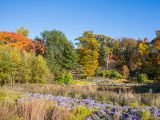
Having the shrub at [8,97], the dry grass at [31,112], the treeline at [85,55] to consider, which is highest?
the treeline at [85,55]

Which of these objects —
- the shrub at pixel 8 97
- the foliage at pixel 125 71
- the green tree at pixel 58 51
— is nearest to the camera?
the shrub at pixel 8 97

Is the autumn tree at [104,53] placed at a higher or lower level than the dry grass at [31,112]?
higher

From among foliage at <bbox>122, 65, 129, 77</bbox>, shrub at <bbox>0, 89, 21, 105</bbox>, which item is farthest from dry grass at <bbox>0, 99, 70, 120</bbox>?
foliage at <bbox>122, 65, 129, 77</bbox>

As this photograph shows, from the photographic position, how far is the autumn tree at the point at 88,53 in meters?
49.6

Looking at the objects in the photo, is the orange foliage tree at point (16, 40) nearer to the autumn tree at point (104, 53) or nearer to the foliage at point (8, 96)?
the autumn tree at point (104, 53)

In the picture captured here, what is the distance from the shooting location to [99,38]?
219 feet

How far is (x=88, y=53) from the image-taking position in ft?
166

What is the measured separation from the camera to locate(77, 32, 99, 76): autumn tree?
49.6m

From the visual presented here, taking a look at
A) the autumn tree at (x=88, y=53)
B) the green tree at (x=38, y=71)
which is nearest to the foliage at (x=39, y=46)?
the autumn tree at (x=88, y=53)

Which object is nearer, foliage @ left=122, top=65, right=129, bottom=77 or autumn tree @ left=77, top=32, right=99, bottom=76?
autumn tree @ left=77, top=32, right=99, bottom=76

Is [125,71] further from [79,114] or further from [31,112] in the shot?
[31,112]

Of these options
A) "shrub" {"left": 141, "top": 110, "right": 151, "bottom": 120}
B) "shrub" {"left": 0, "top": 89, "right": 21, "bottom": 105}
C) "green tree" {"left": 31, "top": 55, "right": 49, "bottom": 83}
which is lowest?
"shrub" {"left": 141, "top": 110, "right": 151, "bottom": 120}

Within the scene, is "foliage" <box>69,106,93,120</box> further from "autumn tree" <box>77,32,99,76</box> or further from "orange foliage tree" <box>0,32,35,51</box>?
"orange foliage tree" <box>0,32,35,51</box>

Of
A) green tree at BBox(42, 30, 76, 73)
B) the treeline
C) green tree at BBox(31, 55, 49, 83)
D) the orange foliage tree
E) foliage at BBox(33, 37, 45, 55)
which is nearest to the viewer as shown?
green tree at BBox(31, 55, 49, 83)
